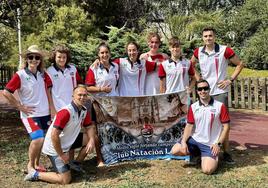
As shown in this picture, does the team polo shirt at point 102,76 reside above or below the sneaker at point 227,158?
above

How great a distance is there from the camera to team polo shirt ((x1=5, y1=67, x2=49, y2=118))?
20.2ft

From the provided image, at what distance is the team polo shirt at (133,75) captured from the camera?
6812 mm

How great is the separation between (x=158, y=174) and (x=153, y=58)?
1.92m

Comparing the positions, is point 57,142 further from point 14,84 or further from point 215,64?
point 215,64

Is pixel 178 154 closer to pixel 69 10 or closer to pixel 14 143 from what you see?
pixel 14 143

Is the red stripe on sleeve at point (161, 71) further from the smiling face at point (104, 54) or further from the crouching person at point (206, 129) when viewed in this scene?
the smiling face at point (104, 54)

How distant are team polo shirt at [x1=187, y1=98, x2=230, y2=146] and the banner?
0.65 meters

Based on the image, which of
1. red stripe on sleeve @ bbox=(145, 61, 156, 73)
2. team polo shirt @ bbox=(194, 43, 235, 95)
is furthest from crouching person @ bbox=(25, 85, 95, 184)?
team polo shirt @ bbox=(194, 43, 235, 95)

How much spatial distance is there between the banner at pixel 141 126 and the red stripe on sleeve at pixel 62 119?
116cm

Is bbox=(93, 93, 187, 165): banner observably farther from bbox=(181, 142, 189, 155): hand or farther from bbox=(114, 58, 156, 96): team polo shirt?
bbox=(181, 142, 189, 155): hand

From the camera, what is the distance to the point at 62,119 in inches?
226

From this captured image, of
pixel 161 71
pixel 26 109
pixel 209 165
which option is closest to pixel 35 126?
pixel 26 109

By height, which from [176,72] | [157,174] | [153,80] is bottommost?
[157,174]

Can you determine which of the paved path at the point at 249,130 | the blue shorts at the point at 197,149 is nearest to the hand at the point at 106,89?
the blue shorts at the point at 197,149
